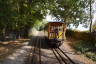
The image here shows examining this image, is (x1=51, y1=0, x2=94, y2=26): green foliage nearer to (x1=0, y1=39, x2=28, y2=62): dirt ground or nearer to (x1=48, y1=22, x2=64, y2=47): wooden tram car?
(x1=48, y1=22, x2=64, y2=47): wooden tram car

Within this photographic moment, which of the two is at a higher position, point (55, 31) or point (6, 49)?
point (55, 31)

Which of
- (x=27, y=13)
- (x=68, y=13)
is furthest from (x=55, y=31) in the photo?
(x=68, y=13)

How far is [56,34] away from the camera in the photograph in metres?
18.5

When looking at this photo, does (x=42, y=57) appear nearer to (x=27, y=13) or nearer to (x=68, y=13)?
(x=27, y=13)

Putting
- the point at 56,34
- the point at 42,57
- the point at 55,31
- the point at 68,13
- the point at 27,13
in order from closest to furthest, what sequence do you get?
the point at 42,57
the point at 56,34
the point at 55,31
the point at 27,13
the point at 68,13

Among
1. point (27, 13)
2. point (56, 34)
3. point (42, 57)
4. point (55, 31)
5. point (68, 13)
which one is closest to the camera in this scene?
point (42, 57)

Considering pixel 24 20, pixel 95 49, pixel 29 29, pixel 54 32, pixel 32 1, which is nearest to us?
pixel 95 49

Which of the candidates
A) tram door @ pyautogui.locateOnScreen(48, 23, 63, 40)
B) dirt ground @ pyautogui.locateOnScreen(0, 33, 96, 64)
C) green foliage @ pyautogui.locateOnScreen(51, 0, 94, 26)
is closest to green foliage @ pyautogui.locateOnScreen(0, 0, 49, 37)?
green foliage @ pyautogui.locateOnScreen(51, 0, 94, 26)

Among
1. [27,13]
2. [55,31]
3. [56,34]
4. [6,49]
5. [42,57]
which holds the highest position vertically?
[27,13]

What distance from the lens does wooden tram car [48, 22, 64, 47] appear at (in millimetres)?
18272

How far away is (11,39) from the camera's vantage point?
2461 centimetres

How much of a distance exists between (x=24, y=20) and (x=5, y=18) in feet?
31.1

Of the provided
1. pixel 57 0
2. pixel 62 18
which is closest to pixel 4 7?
pixel 57 0

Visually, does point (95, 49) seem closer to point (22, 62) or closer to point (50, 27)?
point (50, 27)
